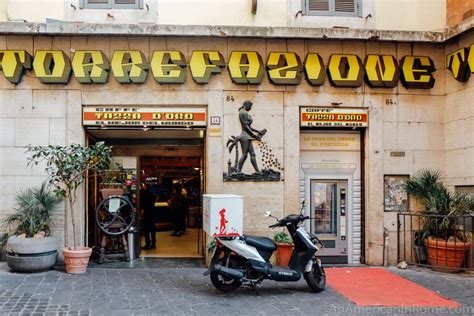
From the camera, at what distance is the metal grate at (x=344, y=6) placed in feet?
33.2

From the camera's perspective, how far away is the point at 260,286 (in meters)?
7.86

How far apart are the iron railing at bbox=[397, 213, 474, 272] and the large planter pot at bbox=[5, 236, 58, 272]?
673 cm

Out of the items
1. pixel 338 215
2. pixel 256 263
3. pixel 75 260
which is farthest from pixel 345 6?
pixel 75 260

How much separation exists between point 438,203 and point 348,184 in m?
1.77

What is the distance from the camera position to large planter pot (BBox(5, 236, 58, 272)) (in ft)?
27.6

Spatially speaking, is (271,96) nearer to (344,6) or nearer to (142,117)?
(344,6)

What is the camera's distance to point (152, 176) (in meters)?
11.3

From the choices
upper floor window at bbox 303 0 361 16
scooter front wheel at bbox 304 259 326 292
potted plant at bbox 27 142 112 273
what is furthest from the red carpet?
upper floor window at bbox 303 0 361 16

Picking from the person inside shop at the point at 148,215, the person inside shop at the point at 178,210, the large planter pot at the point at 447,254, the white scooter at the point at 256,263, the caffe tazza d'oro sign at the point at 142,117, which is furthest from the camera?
the person inside shop at the point at 178,210

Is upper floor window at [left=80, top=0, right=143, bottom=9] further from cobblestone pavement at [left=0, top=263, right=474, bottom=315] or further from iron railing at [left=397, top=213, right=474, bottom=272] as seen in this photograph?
iron railing at [left=397, top=213, right=474, bottom=272]

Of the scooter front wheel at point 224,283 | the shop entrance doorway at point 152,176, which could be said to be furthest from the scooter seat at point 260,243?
the shop entrance doorway at point 152,176

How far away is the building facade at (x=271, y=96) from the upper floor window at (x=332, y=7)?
0.05 m

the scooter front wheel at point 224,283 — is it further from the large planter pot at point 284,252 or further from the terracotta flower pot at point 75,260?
the terracotta flower pot at point 75,260

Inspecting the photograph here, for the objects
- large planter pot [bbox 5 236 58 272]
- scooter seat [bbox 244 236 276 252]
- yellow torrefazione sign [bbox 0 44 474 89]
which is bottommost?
large planter pot [bbox 5 236 58 272]
